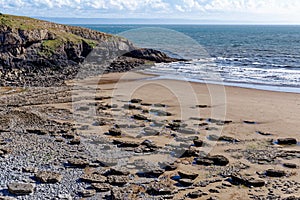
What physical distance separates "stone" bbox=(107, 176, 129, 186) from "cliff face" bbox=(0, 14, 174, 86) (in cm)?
2481

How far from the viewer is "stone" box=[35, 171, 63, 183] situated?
15.0m

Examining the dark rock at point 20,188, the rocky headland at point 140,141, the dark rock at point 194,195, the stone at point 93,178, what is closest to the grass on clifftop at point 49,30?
the rocky headland at point 140,141

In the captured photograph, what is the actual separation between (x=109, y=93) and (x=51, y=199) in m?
21.6

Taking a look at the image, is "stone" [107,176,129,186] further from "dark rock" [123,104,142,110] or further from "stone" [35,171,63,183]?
"dark rock" [123,104,142,110]

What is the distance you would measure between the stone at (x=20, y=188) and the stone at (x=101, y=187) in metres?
2.38

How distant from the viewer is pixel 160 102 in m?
31.1

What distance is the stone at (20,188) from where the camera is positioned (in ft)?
45.6

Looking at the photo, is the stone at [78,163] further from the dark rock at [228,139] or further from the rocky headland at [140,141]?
the dark rock at [228,139]

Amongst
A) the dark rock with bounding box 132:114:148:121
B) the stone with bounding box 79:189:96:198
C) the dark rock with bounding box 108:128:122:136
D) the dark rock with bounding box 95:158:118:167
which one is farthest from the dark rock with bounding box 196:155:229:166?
the dark rock with bounding box 132:114:148:121

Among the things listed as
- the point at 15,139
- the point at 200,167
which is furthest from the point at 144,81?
the point at 200,167

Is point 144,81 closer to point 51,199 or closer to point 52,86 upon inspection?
point 52,86

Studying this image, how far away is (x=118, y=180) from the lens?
50.4 ft

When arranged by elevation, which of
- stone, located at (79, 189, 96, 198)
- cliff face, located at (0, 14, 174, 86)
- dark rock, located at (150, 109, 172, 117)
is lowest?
stone, located at (79, 189, 96, 198)

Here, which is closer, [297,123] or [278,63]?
[297,123]
